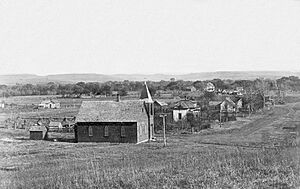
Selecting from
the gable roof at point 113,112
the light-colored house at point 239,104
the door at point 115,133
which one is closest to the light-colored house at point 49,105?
the light-colored house at point 239,104

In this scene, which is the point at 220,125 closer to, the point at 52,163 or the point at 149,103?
the point at 149,103

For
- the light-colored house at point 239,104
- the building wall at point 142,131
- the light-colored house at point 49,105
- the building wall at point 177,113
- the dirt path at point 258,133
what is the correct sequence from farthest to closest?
Answer: the light-colored house at point 49,105
the light-colored house at point 239,104
the building wall at point 177,113
the building wall at point 142,131
the dirt path at point 258,133

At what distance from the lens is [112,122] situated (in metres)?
45.5

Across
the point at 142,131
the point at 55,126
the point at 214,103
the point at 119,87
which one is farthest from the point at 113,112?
the point at 119,87

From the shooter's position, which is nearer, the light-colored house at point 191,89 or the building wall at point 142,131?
the building wall at point 142,131

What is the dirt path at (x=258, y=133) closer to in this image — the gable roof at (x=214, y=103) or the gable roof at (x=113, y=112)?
the gable roof at (x=113, y=112)

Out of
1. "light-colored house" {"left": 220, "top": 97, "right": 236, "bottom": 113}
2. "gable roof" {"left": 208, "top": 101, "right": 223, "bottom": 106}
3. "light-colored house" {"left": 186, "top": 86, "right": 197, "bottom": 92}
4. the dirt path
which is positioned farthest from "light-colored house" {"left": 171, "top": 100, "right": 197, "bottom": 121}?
"light-colored house" {"left": 186, "top": 86, "right": 197, "bottom": 92}

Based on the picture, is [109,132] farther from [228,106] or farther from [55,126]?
[228,106]

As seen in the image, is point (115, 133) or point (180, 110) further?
point (180, 110)

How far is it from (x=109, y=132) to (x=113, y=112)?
2.12m

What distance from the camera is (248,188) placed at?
40.7 ft

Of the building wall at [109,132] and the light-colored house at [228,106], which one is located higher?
the building wall at [109,132]

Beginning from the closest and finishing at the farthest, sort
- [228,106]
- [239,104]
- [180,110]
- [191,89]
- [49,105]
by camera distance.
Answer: [180,110] → [228,106] → [239,104] → [49,105] → [191,89]

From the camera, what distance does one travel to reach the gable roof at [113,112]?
45.6 m
